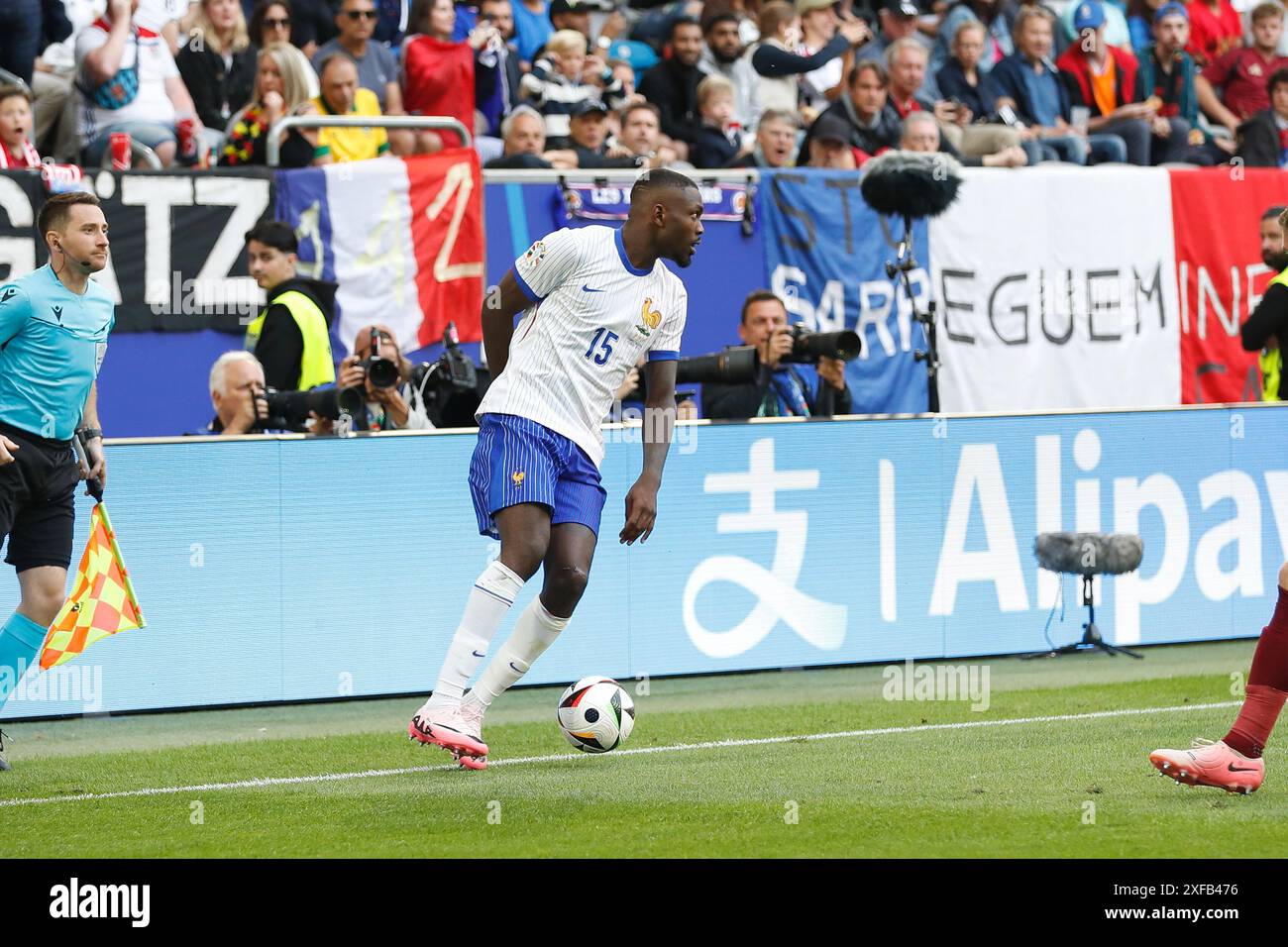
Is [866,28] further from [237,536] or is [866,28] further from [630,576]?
[237,536]

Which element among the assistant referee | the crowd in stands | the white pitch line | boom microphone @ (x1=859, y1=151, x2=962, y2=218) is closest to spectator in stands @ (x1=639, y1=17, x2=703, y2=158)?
the crowd in stands

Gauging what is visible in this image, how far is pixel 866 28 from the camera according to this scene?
59.0 ft

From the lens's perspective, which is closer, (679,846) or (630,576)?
(679,846)

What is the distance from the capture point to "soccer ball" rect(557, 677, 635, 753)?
25.8 ft

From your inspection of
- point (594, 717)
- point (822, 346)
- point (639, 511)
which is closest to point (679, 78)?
point (822, 346)

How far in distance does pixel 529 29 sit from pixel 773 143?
2.76 metres

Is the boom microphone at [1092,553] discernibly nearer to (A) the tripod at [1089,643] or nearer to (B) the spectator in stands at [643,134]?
(A) the tripod at [1089,643]

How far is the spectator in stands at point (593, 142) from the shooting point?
14.7 m

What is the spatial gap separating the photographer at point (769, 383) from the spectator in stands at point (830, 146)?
359 cm

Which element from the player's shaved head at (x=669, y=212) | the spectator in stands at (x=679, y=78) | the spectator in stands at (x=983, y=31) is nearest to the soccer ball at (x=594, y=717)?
the player's shaved head at (x=669, y=212)

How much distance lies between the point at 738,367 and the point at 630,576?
1322 mm

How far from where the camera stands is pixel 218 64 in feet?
47.1

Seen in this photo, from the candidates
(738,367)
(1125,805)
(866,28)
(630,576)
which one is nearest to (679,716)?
(630,576)

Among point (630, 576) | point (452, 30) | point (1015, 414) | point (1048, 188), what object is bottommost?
point (630, 576)
